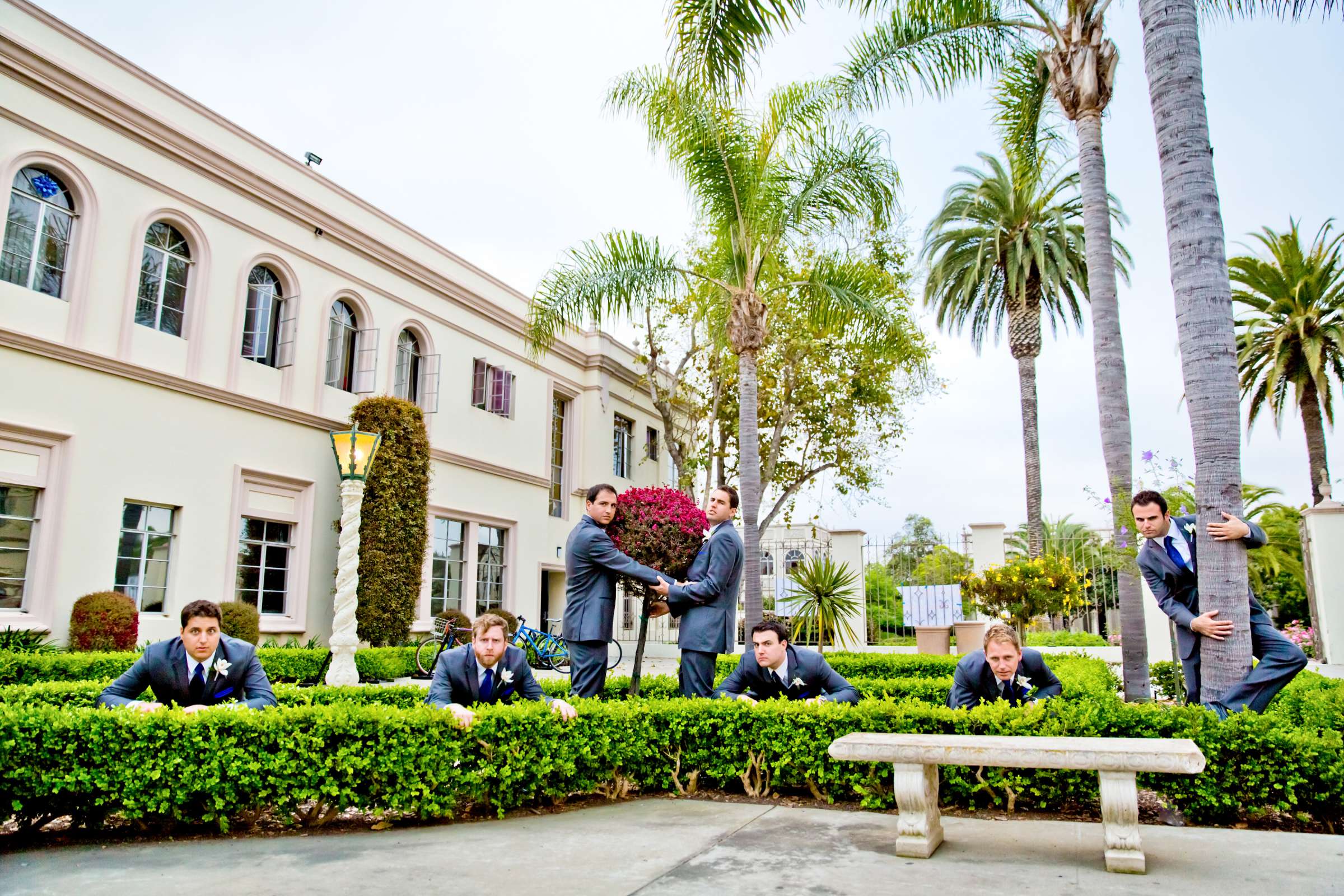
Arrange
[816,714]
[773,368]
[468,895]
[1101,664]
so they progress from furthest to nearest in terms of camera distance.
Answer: [773,368] < [1101,664] < [816,714] < [468,895]

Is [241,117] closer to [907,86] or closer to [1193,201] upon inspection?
[907,86]

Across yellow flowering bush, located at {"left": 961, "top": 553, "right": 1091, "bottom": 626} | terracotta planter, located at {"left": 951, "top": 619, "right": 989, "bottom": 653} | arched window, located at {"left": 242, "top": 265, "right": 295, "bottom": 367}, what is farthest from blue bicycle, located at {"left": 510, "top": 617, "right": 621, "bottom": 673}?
yellow flowering bush, located at {"left": 961, "top": 553, "right": 1091, "bottom": 626}

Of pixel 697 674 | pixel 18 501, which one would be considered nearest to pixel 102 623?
pixel 18 501

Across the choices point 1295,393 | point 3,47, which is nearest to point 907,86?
point 3,47

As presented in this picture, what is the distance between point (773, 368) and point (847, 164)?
32.9 ft

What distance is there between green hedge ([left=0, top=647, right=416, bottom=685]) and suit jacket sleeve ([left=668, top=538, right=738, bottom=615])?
3763 millimetres

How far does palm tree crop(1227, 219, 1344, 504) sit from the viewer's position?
2027 centimetres

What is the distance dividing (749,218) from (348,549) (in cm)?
741

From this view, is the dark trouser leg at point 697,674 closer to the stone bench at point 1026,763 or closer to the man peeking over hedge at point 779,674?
the man peeking over hedge at point 779,674

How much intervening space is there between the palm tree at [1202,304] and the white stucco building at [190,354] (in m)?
13.1

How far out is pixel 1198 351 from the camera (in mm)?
5703

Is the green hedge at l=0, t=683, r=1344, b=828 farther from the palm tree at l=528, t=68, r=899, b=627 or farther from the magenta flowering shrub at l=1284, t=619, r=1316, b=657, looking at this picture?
the magenta flowering shrub at l=1284, t=619, r=1316, b=657

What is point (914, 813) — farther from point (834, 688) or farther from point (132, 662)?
point (132, 662)

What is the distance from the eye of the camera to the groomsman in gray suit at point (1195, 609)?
17.8ft
